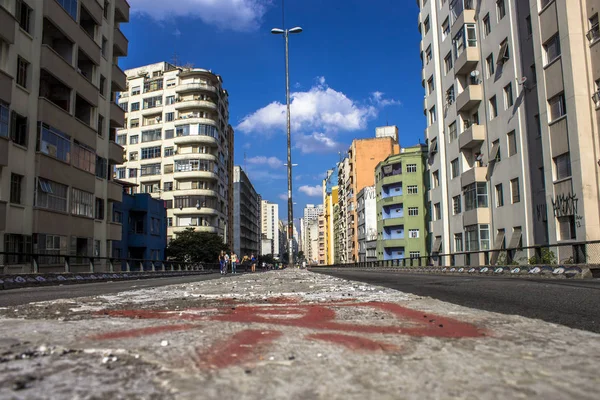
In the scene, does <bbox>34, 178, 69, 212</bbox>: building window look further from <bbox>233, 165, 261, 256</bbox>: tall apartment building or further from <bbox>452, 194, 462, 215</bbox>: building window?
<bbox>233, 165, 261, 256</bbox>: tall apartment building

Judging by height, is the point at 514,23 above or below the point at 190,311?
above

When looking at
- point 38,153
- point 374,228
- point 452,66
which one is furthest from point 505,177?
point 374,228

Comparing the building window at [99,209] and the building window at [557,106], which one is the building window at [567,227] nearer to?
the building window at [557,106]

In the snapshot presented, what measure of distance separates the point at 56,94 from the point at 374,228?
64.4 metres

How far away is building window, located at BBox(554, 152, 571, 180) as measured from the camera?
72.1 feet

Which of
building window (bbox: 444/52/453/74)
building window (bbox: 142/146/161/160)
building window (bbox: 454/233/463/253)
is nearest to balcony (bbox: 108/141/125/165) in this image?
building window (bbox: 454/233/463/253)

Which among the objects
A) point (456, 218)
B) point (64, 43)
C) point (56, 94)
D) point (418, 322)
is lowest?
point (418, 322)

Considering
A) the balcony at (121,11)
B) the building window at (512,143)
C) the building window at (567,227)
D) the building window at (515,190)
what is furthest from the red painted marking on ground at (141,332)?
the balcony at (121,11)

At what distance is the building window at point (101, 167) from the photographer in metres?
31.6

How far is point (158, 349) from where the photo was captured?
2.63 meters

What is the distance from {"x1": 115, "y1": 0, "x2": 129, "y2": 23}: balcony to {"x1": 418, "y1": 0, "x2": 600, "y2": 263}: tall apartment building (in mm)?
25565

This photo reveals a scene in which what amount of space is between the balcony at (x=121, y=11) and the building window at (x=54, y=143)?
1344cm

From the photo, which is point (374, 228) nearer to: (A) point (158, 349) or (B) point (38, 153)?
(B) point (38, 153)

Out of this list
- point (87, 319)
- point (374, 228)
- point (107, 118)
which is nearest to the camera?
point (87, 319)
